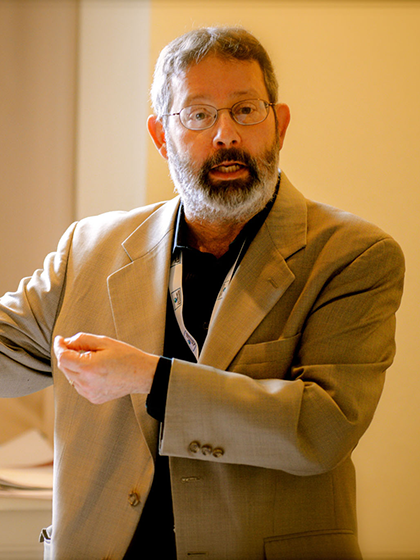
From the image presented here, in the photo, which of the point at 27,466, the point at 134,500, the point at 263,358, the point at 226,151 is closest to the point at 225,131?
the point at 226,151

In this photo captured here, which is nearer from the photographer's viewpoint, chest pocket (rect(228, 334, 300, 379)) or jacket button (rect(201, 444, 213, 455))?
jacket button (rect(201, 444, 213, 455))

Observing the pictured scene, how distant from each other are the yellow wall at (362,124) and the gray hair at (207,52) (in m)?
0.62

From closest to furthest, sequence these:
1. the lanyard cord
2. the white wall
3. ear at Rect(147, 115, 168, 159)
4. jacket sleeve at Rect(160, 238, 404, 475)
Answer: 1. jacket sleeve at Rect(160, 238, 404, 475)
2. the lanyard cord
3. ear at Rect(147, 115, 168, 159)
4. the white wall

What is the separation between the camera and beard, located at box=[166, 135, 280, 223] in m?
1.55

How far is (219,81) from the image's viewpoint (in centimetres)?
156

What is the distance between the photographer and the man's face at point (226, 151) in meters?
1.55

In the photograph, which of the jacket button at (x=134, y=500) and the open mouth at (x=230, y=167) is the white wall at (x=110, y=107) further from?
the jacket button at (x=134, y=500)

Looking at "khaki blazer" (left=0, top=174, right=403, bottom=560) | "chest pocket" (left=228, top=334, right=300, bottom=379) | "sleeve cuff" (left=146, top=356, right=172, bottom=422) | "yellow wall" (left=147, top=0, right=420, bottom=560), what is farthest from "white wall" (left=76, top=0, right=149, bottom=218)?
"sleeve cuff" (left=146, top=356, right=172, bottom=422)

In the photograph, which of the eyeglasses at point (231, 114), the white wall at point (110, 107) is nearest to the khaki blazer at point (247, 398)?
the eyeglasses at point (231, 114)

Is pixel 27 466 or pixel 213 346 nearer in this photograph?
pixel 213 346

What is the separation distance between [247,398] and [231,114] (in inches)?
28.7

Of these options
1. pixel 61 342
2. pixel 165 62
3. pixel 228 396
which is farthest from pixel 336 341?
pixel 165 62

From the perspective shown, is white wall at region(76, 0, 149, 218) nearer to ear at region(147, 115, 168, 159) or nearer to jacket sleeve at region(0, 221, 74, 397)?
A: ear at region(147, 115, 168, 159)

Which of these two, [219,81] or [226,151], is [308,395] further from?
[219,81]
